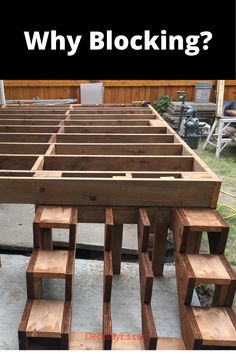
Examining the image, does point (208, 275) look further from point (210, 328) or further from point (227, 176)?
point (227, 176)

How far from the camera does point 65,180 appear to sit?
1856 millimetres

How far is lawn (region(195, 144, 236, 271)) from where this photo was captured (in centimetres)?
360

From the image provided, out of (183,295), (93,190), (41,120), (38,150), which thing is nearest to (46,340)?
(183,295)

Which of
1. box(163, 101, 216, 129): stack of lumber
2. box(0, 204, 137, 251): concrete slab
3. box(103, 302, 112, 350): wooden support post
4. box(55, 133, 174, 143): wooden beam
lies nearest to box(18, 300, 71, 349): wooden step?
box(103, 302, 112, 350): wooden support post

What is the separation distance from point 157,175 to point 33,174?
80 cm

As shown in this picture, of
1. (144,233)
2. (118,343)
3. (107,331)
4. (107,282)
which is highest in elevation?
(144,233)

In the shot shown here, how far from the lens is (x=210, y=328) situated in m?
1.38

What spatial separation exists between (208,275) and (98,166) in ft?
3.83

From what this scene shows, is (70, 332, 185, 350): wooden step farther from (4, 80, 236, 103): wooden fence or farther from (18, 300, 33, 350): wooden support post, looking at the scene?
(4, 80, 236, 103): wooden fence

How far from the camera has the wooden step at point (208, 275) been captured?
1465mm

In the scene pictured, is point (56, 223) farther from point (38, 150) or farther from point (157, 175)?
point (38, 150)

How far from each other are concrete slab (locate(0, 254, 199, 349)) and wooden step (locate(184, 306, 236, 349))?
0.80 m

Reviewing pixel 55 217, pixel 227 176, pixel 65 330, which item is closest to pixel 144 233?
pixel 55 217

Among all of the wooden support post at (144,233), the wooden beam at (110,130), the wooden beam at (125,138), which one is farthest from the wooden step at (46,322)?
the wooden beam at (110,130)
